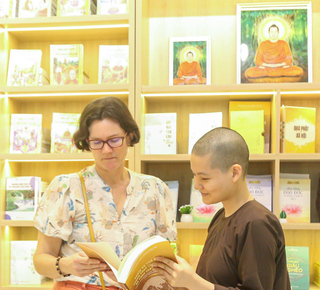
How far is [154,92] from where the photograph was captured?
2.77m

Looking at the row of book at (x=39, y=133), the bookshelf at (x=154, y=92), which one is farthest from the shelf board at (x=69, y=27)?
the row of book at (x=39, y=133)

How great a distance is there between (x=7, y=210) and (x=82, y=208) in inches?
52.3

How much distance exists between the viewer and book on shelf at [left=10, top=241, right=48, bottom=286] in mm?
2854

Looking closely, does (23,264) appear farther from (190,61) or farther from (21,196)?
(190,61)

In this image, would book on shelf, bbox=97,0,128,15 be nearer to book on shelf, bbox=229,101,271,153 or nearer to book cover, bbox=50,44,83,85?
book cover, bbox=50,44,83,85

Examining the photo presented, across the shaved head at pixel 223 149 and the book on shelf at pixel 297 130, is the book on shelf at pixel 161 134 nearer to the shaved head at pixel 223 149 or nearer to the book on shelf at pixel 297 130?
the book on shelf at pixel 297 130

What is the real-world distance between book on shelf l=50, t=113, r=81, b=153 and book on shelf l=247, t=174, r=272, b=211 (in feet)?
3.85

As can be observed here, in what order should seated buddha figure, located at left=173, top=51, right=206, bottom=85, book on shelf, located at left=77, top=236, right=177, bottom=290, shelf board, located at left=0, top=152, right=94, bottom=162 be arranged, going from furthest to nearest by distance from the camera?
1. seated buddha figure, located at left=173, top=51, right=206, bottom=85
2. shelf board, located at left=0, top=152, right=94, bottom=162
3. book on shelf, located at left=77, top=236, right=177, bottom=290

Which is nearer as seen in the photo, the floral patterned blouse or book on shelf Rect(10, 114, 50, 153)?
the floral patterned blouse

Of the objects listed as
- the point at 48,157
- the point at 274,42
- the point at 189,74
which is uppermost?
the point at 274,42

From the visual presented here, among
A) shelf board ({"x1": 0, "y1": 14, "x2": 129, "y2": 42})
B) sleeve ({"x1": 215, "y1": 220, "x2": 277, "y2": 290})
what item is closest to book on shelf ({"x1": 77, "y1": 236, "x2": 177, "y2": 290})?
sleeve ({"x1": 215, "y1": 220, "x2": 277, "y2": 290})

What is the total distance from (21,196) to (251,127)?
158 cm

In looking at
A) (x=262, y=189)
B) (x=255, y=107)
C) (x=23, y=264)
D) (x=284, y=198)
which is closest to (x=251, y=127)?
(x=255, y=107)

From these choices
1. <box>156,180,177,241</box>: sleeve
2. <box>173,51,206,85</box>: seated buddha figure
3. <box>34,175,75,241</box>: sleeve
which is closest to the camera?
<box>34,175,75,241</box>: sleeve
